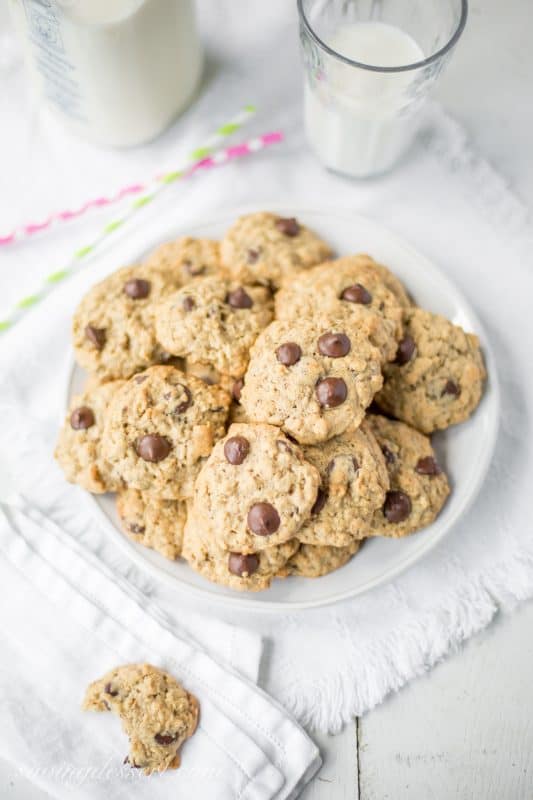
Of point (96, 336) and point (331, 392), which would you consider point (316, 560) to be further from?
point (96, 336)

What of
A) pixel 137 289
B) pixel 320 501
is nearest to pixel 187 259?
pixel 137 289

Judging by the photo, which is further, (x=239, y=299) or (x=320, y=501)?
(x=239, y=299)

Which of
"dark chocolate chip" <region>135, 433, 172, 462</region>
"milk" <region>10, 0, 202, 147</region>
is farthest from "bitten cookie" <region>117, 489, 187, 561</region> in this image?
"milk" <region>10, 0, 202, 147</region>

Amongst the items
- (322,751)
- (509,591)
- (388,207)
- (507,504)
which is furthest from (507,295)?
(322,751)

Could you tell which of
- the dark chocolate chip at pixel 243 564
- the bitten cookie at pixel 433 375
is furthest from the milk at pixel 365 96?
the dark chocolate chip at pixel 243 564

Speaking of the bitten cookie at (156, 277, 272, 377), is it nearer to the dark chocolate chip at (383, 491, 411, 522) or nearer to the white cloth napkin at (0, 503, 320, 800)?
the dark chocolate chip at (383, 491, 411, 522)

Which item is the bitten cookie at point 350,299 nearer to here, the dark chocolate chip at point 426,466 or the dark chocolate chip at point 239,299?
the dark chocolate chip at point 239,299
